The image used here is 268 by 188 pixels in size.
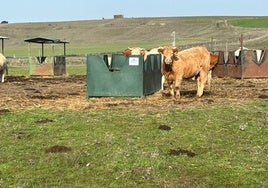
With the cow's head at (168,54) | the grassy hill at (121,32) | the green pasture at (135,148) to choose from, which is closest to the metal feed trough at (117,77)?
the cow's head at (168,54)

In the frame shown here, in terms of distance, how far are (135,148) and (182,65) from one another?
22.9ft

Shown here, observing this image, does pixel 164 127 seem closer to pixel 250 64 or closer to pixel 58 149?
pixel 58 149

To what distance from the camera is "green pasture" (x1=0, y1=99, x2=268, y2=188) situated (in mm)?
8570

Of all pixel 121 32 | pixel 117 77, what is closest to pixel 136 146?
pixel 117 77

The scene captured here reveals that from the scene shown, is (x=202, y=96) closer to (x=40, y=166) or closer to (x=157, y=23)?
(x=40, y=166)

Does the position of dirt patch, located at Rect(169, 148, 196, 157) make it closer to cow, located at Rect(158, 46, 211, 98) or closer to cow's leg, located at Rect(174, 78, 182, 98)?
cow, located at Rect(158, 46, 211, 98)

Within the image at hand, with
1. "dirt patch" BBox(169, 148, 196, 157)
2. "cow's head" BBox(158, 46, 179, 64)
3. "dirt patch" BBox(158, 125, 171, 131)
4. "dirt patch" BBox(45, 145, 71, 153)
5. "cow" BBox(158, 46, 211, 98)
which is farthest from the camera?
"cow" BBox(158, 46, 211, 98)

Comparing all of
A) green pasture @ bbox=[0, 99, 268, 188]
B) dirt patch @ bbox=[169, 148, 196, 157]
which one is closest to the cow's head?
green pasture @ bbox=[0, 99, 268, 188]

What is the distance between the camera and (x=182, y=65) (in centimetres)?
1659

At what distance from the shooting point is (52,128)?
465 inches

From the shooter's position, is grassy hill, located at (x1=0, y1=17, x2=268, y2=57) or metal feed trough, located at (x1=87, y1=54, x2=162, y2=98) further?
grassy hill, located at (x1=0, y1=17, x2=268, y2=57)

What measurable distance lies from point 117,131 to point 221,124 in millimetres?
2561

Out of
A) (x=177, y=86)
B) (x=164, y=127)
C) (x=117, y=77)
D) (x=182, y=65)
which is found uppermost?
(x=182, y=65)

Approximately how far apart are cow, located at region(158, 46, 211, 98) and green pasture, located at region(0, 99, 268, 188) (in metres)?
2.82
